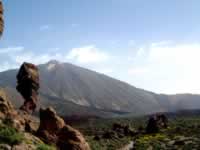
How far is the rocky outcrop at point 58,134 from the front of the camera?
23547mm

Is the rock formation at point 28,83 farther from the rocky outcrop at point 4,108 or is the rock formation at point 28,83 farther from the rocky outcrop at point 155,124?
the rocky outcrop at point 155,124

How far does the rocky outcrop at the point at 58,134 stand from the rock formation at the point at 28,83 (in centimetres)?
1290

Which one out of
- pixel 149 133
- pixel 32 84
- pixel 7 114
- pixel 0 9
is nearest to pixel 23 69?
pixel 32 84

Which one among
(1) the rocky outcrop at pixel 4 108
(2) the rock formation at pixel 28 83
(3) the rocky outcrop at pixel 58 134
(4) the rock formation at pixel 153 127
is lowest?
(4) the rock formation at pixel 153 127

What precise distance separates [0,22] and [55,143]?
8922 millimetres

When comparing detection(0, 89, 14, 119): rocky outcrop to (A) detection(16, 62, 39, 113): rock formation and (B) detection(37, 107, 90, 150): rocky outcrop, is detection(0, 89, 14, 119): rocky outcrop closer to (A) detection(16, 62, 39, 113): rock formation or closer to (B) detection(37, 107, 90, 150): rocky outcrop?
(B) detection(37, 107, 90, 150): rocky outcrop

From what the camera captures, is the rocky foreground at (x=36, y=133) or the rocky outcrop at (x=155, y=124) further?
the rocky outcrop at (x=155, y=124)

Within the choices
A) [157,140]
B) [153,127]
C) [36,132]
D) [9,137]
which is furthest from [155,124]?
[9,137]

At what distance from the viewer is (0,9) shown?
25391 mm

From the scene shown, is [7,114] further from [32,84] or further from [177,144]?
[177,144]

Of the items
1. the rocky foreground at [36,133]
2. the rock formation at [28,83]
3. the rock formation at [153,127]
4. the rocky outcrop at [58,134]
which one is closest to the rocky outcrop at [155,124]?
the rock formation at [153,127]

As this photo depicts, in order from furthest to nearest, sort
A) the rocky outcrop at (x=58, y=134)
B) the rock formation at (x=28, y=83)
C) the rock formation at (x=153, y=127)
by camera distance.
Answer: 1. the rock formation at (x=153, y=127)
2. the rock formation at (x=28, y=83)
3. the rocky outcrop at (x=58, y=134)

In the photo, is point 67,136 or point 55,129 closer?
point 67,136

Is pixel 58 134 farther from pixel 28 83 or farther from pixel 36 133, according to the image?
pixel 28 83
